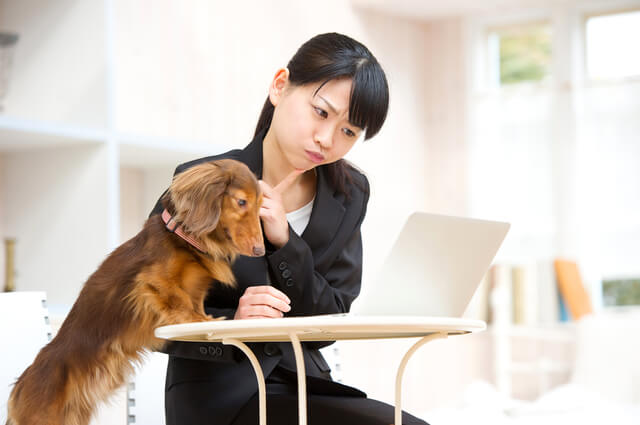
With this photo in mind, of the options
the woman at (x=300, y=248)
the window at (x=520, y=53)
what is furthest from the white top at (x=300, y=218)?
the window at (x=520, y=53)

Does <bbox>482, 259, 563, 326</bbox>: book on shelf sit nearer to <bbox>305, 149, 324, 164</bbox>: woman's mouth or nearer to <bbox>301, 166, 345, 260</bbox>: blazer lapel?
<bbox>301, 166, 345, 260</bbox>: blazer lapel

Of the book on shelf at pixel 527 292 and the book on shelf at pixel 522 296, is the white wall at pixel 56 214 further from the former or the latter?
the book on shelf at pixel 527 292

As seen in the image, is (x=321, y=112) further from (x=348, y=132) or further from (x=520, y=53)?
(x=520, y=53)

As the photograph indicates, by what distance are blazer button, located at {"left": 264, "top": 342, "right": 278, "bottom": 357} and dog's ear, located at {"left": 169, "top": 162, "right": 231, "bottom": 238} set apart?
0.35 metres

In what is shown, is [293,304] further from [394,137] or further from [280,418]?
[394,137]

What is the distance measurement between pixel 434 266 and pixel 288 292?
0.33 meters

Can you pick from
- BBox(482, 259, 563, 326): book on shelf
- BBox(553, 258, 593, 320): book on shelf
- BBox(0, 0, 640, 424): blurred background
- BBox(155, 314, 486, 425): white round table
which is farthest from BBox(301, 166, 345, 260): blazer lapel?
BBox(482, 259, 563, 326): book on shelf

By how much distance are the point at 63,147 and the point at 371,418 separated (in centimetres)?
194

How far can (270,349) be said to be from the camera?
1.78m

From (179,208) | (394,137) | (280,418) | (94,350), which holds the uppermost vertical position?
(394,137)

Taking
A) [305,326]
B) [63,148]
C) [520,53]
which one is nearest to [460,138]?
[520,53]

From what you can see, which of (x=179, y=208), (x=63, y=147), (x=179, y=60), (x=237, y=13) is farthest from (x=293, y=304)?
(x=237, y=13)

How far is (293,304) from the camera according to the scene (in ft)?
5.82

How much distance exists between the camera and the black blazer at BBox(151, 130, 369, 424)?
1.71 m
